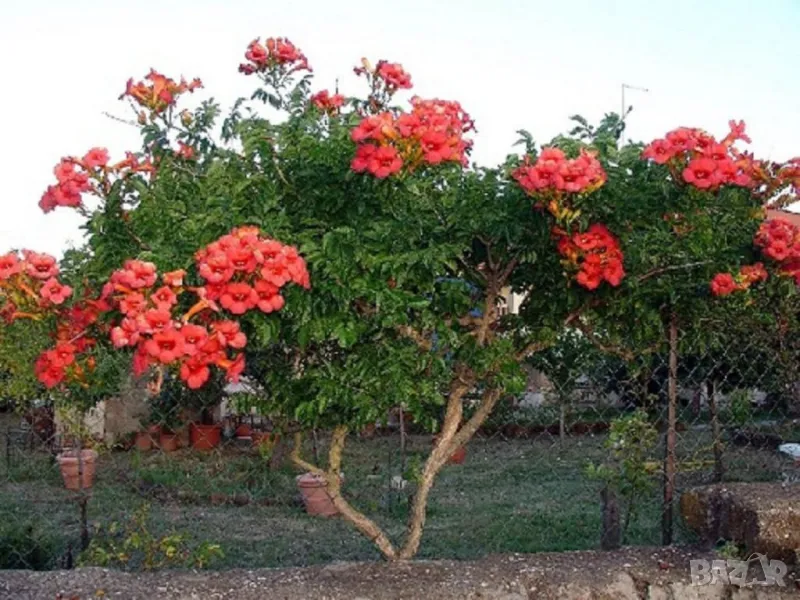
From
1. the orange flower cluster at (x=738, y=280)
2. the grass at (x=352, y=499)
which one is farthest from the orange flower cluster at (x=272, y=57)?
the grass at (x=352, y=499)

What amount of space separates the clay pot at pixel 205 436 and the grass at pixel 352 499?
5.7 inches

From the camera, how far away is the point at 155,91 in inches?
118

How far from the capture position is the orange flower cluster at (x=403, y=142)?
2596mm

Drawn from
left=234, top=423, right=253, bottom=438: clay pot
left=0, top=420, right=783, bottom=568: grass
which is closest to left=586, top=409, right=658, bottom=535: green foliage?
left=0, top=420, right=783, bottom=568: grass

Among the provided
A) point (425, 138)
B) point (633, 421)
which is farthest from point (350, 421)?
point (633, 421)

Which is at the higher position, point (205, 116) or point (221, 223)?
point (205, 116)

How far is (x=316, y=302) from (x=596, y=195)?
34.8 inches

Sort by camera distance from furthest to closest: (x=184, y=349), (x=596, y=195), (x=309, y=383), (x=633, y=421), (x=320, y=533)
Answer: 1. (x=320, y=533)
2. (x=633, y=421)
3. (x=309, y=383)
4. (x=596, y=195)
5. (x=184, y=349)

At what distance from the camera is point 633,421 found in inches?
176

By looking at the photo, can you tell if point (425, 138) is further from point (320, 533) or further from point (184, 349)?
point (320, 533)

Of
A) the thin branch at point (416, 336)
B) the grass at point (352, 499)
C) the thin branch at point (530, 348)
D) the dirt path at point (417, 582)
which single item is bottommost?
the grass at point (352, 499)

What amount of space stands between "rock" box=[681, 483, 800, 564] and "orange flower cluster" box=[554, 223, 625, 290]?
1149 millimetres

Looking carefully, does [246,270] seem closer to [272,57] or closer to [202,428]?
[272,57]

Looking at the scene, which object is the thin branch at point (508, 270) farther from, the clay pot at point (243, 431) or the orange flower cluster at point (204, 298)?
the clay pot at point (243, 431)
